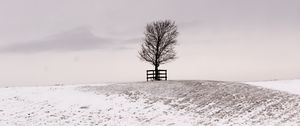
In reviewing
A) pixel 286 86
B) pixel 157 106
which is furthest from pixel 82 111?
pixel 286 86

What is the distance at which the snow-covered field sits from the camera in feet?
91.4

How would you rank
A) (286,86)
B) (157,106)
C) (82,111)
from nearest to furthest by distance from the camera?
1. (157,106)
2. (82,111)
3. (286,86)

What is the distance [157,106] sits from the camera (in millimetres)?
33125

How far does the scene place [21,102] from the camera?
38.0 m

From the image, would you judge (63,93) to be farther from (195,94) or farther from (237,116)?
(237,116)

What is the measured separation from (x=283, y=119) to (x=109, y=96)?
17.0 m

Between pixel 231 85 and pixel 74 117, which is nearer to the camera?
pixel 74 117

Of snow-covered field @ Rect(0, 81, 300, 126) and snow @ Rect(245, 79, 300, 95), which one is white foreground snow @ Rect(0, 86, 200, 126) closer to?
snow-covered field @ Rect(0, 81, 300, 126)

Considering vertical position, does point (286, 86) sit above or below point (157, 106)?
above

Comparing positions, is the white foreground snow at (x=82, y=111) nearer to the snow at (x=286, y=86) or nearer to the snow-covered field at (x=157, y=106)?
the snow-covered field at (x=157, y=106)

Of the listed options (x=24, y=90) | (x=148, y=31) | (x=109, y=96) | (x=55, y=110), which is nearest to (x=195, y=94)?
(x=109, y=96)

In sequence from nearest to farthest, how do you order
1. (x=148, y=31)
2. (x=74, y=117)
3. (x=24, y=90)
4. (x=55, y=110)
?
(x=74, y=117), (x=55, y=110), (x=24, y=90), (x=148, y=31)

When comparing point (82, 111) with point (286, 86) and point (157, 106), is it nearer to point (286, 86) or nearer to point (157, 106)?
point (157, 106)

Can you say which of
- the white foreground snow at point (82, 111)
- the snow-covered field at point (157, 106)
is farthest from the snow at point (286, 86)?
the white foreground snow at point (82, 111)
